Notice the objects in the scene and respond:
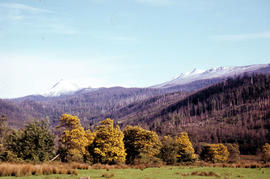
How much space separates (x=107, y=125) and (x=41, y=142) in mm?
15711

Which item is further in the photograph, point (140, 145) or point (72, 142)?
point (140, 145)

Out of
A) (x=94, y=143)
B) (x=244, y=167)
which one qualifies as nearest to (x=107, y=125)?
(x=94, y=143)

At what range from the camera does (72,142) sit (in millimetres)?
53562

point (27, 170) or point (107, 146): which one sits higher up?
point (27, 170)

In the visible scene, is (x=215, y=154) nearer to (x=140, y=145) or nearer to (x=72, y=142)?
(x=140, y=145)

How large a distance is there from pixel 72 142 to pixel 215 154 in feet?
214

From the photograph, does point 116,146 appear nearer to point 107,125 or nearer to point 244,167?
point 107,125

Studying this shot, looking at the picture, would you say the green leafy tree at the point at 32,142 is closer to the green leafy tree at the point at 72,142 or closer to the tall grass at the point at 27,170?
the green leafy tree at the point at 72,142

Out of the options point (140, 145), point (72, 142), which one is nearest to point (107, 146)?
point (72, 142)

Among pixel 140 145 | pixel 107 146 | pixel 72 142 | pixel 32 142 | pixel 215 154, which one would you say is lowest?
pixel 215 154

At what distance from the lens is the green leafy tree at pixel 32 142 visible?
4453 cm

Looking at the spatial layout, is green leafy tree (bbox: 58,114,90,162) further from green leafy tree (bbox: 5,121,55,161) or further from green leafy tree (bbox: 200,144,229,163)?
green leafy tree (bbox: 200,144,229,163)

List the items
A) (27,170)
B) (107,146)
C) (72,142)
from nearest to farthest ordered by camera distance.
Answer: (27,170) → (72,142) → (107,146)

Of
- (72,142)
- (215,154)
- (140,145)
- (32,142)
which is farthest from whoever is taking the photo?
(215,154)
